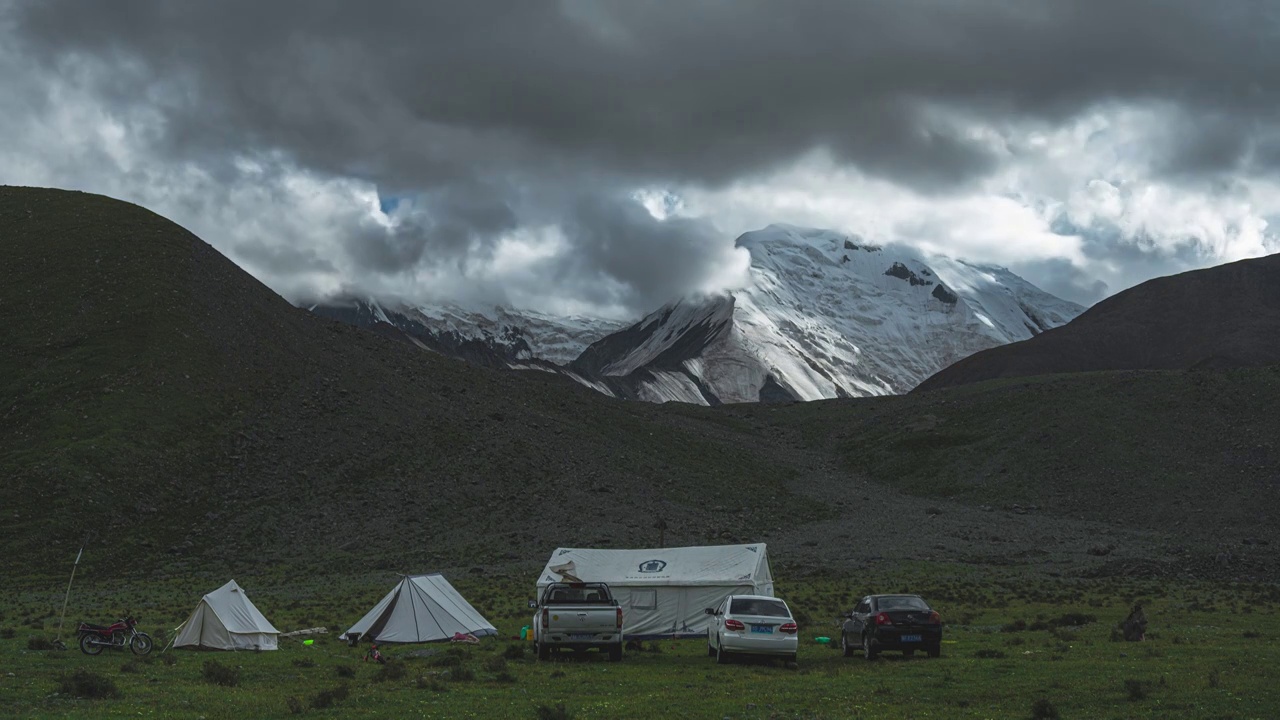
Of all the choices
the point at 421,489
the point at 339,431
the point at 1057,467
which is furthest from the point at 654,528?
the point at 1057,467

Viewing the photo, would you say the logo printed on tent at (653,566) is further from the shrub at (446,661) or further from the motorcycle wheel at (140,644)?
the motorcycle wheel at (140,644)

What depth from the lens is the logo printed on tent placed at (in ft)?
131

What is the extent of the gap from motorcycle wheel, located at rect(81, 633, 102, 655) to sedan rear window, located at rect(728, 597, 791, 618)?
17038 mm

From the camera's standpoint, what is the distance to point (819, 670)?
28750 millimetres

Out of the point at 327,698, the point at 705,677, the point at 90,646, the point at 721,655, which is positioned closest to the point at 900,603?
the point at 721,655

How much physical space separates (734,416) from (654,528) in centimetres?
8721

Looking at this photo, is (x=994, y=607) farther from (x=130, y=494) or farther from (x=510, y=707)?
(x=130, y=494)

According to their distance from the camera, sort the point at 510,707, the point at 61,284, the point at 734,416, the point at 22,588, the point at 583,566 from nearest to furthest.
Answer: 1. the point at 510,707
2. the point at 583,566
3. the point at 22,588
4. the point at 61,284
5. the point at 734,416

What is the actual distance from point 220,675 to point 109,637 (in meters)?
7.50

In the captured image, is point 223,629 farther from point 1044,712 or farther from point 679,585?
point 1044,712

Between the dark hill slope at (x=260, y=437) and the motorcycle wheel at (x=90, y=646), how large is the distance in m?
45.3

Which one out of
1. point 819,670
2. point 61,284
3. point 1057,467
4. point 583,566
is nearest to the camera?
point 819,670

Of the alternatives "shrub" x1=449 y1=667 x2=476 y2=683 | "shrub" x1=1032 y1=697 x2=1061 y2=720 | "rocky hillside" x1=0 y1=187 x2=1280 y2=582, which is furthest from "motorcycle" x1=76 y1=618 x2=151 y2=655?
"rocky hillside" x1=0 y1=187 x2=1280 y2=582

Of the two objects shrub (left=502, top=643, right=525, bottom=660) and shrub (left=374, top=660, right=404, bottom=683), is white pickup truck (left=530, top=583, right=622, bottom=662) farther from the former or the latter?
shrub (left=374, top=660, right=404, bottom=683)
